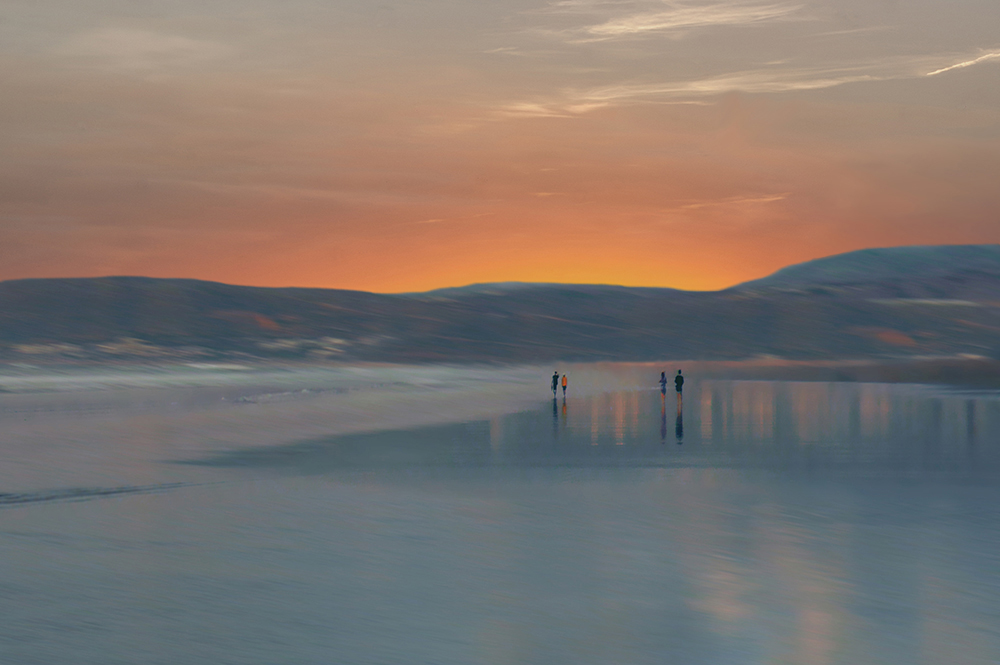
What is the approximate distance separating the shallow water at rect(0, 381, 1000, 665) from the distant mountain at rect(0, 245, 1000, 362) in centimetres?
8553

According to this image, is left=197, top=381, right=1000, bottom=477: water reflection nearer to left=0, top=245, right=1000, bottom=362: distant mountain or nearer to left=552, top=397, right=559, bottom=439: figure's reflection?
left=552, top=397, right=559, bottom=439: figure's reflection

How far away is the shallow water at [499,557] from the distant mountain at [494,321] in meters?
85.5

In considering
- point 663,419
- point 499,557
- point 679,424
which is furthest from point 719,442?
point 499,557

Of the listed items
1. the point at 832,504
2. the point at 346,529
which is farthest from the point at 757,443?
the point at 346,529

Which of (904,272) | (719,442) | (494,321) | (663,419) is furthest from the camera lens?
(904,272)

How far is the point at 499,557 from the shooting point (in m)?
9.58

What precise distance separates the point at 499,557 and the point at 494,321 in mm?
125587

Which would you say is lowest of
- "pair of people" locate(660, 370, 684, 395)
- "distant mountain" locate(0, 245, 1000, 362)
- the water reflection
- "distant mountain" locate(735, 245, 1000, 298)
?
the water reflection

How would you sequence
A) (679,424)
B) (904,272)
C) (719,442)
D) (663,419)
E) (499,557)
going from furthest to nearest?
(904,272), (663,419), (679,424), (719,442), (499,557)

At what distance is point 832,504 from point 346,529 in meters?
5.20

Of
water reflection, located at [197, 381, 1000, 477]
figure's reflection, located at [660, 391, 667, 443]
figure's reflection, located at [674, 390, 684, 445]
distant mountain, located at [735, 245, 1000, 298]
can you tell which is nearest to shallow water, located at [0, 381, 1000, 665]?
water reflection, located at [197, 381, 1000, 477]

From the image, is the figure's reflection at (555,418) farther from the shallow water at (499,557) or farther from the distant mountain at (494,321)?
the distant mountain at (494,321)

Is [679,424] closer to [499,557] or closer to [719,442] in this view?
[719,442]

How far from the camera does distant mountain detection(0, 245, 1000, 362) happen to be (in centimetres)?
11238
